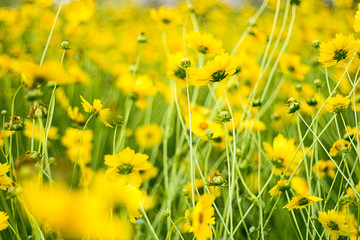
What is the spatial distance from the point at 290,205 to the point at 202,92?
3.79 feet

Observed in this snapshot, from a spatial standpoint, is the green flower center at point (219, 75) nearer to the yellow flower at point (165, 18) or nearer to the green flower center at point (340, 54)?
the green flower center at point (340, 54)

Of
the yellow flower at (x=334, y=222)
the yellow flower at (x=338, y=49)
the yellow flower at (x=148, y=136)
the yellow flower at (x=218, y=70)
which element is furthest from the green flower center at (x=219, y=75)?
the yellow flower at (x=148, y=136)

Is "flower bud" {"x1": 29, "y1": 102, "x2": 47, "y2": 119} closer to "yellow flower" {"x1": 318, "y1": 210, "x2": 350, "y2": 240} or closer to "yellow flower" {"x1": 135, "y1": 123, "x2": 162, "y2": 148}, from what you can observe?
"yellow flower" {"x1": 318, "y1": 210, "x2": 350, "y2": 240}

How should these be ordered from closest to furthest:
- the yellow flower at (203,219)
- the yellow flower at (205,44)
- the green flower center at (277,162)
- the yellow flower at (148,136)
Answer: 1. the yellow flower at (203,219)
2. the green flower center at (277,162)
3. the yellow flower at (205,44)
4. the yellow flower at (148,136)

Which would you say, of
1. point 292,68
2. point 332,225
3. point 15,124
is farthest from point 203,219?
point 292,68

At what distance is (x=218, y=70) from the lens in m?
0.68

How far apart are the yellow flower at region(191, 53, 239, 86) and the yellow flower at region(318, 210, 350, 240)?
26cm

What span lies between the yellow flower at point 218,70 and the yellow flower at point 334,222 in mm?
255

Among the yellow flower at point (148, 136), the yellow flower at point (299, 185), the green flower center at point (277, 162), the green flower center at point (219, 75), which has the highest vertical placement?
the green flower center at point (219, 75)

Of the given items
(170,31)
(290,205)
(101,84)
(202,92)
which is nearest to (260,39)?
(202,92)

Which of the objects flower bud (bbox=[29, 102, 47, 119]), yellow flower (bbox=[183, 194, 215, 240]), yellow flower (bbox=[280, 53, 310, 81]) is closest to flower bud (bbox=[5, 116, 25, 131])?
flower bud (bbox=[29, 102, 47, 119])

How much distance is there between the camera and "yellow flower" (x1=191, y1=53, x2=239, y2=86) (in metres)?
0.66

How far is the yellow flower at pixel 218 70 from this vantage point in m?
0.66

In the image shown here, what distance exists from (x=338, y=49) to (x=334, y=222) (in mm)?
286
